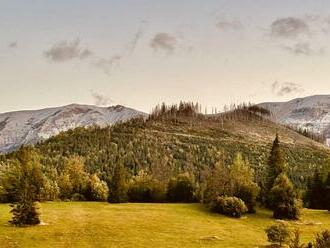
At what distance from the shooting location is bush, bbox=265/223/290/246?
73750 millimetres

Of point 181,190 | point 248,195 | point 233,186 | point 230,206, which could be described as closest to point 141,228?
point 230,206

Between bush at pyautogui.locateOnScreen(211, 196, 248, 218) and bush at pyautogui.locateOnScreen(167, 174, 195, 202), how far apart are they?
21648mm

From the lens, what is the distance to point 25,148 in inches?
5103

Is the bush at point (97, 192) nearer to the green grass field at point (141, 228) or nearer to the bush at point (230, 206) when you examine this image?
the green grass field at point (141, 228)

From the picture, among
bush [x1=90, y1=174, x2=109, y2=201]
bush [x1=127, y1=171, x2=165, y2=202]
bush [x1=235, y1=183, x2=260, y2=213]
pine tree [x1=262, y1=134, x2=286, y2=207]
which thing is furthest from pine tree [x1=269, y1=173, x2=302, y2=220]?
bush [x1=90, y1=174, x2=109, y2=201]

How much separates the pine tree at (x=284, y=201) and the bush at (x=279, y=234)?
2823 cm

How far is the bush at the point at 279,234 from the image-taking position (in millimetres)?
73750

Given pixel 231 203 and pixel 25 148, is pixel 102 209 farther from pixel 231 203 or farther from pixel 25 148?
pixel 25 148

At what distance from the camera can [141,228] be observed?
82.4 meters

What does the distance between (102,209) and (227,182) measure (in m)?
26.5

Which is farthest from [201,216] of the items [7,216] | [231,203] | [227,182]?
[7,216]

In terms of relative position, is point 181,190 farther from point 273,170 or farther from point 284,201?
point 284,201

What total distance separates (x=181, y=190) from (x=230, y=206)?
85.8ft

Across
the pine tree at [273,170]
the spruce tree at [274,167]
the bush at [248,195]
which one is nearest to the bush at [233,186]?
the bush at [248,195]
